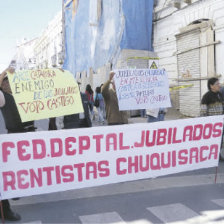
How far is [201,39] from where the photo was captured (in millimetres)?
12758

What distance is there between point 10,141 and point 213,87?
169 inches

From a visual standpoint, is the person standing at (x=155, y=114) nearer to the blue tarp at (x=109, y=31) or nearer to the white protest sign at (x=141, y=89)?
the white protest sign at (x=141, y=89)

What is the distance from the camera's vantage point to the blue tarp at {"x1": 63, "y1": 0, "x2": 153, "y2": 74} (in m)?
15.8

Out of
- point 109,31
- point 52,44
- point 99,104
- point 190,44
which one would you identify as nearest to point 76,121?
point 99,104

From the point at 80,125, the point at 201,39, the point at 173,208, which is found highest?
the point at 201,39

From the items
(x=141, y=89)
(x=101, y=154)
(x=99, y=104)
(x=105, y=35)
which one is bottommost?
(x=101, y=154)

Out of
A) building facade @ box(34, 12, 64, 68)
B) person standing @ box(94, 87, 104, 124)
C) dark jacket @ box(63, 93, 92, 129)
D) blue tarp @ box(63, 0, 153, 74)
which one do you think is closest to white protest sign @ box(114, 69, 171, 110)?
dark jacket @ box(63, 93, 92, 129)

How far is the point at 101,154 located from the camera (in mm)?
4164

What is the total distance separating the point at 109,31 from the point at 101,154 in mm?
14418

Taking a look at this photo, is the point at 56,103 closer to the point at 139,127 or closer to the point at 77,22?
the point at 139,127

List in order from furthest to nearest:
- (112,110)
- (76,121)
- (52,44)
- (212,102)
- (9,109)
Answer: (52,44) < (212,102) < (112,110) < (76,121) < (9,109)

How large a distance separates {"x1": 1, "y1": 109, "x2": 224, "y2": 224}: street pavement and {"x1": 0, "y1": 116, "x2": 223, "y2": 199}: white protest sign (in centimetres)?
30

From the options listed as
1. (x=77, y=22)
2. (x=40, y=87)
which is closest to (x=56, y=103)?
(x=40, y=87)

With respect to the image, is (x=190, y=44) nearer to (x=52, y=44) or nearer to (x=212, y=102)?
(x=212, y=102)
